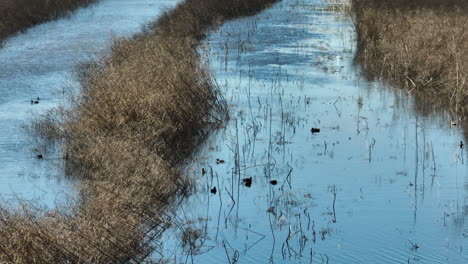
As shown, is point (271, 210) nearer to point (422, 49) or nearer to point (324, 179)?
point (324, 179)

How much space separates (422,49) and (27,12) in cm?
1326

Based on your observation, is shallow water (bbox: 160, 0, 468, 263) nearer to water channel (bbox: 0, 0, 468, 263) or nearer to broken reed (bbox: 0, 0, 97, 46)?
water channel (bbox: 0, 0, 468, 263)

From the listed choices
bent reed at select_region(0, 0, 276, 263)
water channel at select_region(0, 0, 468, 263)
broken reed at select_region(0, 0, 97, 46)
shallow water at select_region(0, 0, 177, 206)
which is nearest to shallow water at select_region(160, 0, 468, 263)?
water channel at select_region(0, 0, 468, 263)

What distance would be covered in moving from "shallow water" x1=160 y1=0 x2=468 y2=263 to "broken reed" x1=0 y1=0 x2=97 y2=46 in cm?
822

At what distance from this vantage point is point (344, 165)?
30.9ft

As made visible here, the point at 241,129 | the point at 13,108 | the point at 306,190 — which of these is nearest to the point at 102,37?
the point at 13,108

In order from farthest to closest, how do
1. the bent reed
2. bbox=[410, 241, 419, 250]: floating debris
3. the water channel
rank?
the water channel → bbox=[410, 241, 419, 250]: floating debris → the bent reed

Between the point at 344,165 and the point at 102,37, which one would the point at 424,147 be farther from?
the point at 102,37

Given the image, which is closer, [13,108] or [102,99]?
[102,99]

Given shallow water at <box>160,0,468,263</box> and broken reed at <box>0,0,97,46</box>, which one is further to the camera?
broken reed at <box>0,0,97,46</box>

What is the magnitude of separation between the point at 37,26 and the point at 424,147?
602 inches

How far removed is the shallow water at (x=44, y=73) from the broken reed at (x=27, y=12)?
0.37 metres

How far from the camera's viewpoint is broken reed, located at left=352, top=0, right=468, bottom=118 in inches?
480

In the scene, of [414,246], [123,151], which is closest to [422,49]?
[123,151]
